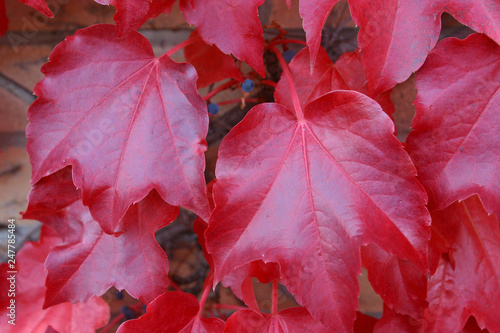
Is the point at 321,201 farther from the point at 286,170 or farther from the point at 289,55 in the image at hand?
the point at 289,55

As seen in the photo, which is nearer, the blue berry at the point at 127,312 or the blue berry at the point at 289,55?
the blue berry at the point at 289,55

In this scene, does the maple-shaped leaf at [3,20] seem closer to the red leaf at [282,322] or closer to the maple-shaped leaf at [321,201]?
the maple-shaped leaf at [321,201]

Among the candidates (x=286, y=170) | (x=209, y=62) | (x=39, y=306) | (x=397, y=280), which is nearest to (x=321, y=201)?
(x=286, y=170)

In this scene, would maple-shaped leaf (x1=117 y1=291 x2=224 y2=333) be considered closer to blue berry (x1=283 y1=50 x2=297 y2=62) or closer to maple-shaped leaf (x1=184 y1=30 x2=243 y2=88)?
maple-shaped leaf (x1=184 y1=30 x2=243 y2=88)

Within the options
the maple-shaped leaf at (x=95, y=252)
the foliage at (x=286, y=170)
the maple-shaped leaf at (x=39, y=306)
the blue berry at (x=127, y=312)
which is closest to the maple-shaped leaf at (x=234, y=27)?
the foliage at (x=286, y=170)

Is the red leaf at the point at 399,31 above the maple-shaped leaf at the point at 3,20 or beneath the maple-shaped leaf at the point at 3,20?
beneath
